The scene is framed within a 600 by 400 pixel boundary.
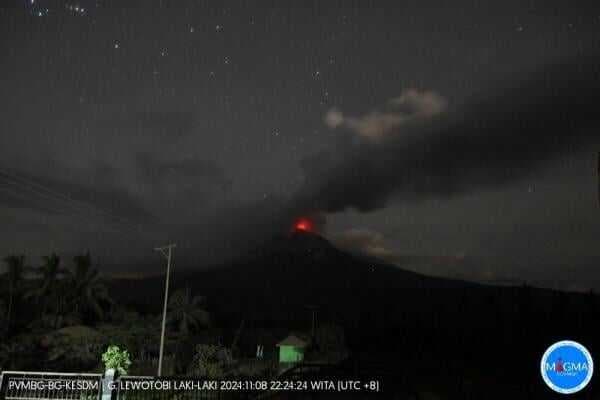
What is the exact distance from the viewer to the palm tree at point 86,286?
52.7m

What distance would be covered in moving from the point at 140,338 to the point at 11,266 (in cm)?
2046

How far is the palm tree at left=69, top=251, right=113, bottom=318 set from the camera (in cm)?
5272

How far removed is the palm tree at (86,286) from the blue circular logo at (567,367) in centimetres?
4861

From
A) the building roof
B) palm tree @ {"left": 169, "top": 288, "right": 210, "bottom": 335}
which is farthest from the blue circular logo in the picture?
palm tree @ {"left": 169, "top": 288, "right": 210, "bottom": 335}

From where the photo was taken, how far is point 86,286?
53.1 metres

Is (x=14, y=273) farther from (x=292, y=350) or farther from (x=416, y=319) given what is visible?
(x=416, y=319)

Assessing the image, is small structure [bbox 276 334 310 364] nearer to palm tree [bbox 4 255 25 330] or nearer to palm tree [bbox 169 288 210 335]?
palm tree [bbox 169 288 210 335]

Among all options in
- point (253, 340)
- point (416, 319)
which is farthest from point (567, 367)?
point (416, 319)

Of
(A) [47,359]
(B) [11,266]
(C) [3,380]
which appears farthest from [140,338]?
(C) [3,380]

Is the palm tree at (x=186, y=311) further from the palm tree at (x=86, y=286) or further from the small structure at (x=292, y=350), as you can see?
the small structure at (x=292, y=350)

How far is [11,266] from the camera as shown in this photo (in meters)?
54.8

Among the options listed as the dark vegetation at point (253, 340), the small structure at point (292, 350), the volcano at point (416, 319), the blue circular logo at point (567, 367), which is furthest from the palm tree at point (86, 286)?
the blue circular logo at point (567, 367)

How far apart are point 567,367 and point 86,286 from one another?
50106mm

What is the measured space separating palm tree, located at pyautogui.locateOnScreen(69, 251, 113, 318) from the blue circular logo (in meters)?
48.6
